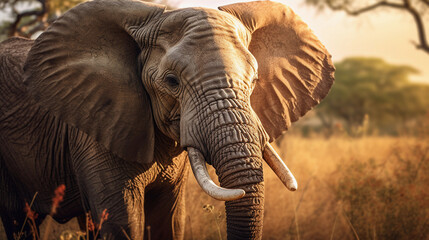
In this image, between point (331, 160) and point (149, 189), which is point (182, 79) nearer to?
point (149, 189)

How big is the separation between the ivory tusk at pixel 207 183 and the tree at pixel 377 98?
22159 millimetres

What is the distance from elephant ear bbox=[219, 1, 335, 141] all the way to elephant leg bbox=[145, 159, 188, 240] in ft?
2.65

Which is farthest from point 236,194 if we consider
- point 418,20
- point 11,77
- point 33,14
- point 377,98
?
point 377,98

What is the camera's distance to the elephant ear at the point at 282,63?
132 inches

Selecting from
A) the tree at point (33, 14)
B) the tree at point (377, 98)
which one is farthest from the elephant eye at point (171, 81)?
the tree at point (377, 98)

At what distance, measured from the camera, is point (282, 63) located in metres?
3.51

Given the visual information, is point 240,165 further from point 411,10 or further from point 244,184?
point 411,10

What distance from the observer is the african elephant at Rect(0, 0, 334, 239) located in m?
2.65

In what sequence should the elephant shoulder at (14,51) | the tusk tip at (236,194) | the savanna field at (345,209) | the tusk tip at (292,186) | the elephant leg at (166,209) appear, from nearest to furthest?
the tusk tip at (236,194) < the tusk tip at (292,186) < the elephant leg at (166,209) < the elephant shoulder at (14,51) < the savanna field at (345,209)

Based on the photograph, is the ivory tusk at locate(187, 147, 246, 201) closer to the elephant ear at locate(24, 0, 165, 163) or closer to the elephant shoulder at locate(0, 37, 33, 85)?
the elephant ear at locate(24, 0, 165, 163)

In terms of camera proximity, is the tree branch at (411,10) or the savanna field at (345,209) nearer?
the savanna field at (345,209)

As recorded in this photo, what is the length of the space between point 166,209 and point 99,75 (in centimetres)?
118

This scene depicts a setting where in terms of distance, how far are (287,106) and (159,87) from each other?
1.03 metres

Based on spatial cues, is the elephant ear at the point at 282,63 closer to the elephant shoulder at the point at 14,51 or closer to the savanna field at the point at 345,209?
the savanna field at the point at 345,209
